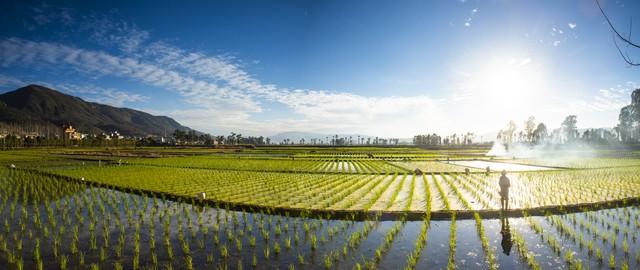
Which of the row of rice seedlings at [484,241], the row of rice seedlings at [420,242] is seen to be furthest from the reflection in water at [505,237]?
the row of rice seedlings at [420,242]

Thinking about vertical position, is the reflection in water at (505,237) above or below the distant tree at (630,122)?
below

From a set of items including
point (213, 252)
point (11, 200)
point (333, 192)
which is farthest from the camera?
point (333, 192)

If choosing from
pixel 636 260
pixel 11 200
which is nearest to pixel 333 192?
pixel 636 260

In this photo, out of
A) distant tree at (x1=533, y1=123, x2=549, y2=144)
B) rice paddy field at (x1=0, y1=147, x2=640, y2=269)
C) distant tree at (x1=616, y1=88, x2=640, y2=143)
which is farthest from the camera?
distant tree at (x1=533, y1=123, x2=549, y2=144)

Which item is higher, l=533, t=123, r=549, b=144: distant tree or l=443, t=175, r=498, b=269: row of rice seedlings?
l=533, t=123, r=549, b=144: distant tree

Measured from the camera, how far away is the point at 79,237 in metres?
9.20

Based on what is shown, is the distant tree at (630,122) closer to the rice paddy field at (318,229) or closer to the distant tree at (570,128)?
the distant tree at (570,128)

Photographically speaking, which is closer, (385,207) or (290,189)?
(385,207)

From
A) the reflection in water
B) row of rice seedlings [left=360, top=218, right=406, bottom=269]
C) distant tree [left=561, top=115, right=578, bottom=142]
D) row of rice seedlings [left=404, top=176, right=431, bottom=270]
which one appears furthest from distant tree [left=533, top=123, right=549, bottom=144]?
row of rice seedlings [left=360, top=218, right=406, bottom=269]

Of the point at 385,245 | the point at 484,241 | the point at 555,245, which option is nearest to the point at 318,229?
the point at 385,245

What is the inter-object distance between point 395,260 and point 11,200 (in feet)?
55.7

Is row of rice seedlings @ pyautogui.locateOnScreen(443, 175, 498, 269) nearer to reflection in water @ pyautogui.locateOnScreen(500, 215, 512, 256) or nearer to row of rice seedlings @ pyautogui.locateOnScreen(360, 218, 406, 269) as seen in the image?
reflection in water @ pyautogui.locateOnScreen(500, 215, 512, 256)

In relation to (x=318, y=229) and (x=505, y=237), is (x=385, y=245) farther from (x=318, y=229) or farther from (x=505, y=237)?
(x=505, y=237)

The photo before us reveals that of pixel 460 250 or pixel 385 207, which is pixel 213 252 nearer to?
pixel 460 250
